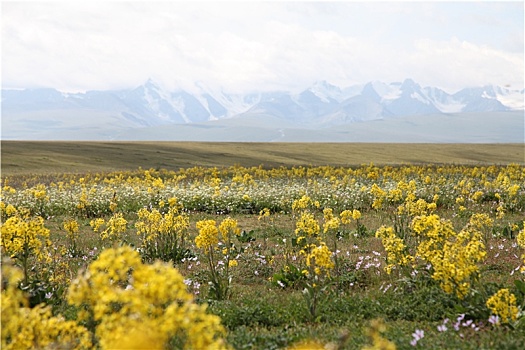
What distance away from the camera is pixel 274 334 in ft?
22.1

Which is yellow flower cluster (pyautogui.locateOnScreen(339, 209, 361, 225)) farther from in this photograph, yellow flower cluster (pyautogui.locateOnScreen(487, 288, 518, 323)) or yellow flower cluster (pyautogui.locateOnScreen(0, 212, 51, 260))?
yellow flower cluster (pyautogui.locateOnScreen(0, 212, 51, 260))

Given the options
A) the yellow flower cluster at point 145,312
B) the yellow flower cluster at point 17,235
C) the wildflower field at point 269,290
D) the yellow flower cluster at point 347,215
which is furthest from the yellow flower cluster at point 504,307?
the yellow flower cluster at point 17,235

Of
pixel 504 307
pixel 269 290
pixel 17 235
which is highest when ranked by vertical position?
pixel 17 235

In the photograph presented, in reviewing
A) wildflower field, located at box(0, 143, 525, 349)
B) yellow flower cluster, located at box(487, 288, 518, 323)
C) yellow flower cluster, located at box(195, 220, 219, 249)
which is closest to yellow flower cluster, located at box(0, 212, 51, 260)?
wildflower field, located at box(0, 143, 525, 349)

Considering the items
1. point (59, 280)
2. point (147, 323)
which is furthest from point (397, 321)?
point (59, 280)

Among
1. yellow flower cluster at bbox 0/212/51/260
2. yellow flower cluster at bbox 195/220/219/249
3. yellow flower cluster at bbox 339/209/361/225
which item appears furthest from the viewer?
yellow flower cluster at bbox 339/209/361/225

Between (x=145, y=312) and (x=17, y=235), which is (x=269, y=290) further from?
(x=145, y=312)

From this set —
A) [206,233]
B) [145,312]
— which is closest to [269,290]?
[206,233]

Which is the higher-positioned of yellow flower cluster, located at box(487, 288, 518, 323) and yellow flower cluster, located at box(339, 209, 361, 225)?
yellow flower cluster, located at box(339, 209, 361, 225)

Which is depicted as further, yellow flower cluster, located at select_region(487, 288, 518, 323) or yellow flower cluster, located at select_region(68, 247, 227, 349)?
yellow flower cluster, located at select_region(487, 288, 518, 323)

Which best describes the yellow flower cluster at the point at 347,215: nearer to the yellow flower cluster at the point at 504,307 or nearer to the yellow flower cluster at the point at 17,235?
the yellow flower cluster at the point at 504,307

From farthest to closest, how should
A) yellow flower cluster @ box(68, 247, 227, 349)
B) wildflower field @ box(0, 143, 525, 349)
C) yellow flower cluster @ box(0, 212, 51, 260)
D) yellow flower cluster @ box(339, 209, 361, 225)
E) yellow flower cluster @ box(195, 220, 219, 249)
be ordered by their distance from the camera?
yellow flower cluster @ box(339, 209, 361, 225), yellow flower cluster @ box(195, 220, 219, 249), yellow flower cluster @ box(0, 212, 51, 260), wildflower field @ box(0, 143, 525, 349), yellow flower cluster @ box(68, 247, 227, 349)

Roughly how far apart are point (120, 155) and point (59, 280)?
70634 millimetres

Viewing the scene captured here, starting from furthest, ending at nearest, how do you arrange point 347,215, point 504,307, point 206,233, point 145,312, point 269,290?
1. point 347,215
2. point 269,290
3. point 206,233
4. point 504,307
5. point 145,312
